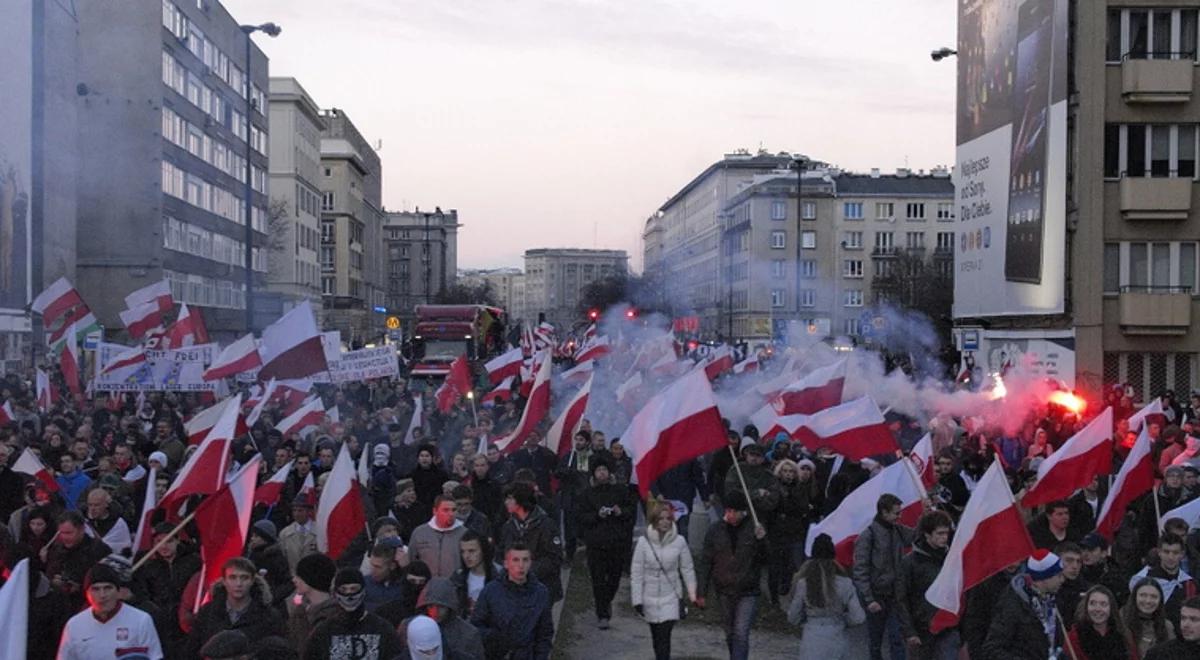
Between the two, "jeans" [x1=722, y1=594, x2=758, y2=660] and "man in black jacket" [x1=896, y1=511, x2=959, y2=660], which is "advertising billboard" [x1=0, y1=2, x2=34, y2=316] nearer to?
"jeans" [x1=722, y1=594, x2=758, y2=660]

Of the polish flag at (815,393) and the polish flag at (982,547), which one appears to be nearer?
the polish flag at (982,547)

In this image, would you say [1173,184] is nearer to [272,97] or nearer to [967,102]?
[967,102]

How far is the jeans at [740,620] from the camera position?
10.8 m

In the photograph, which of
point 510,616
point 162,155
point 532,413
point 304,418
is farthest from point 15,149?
point 510,616

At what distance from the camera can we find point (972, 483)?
50.8 ft

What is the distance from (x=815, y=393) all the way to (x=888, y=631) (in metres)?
6.71

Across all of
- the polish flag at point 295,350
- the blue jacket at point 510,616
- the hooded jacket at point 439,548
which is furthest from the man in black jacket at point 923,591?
the polish flag at point 295,350

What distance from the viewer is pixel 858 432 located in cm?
1403

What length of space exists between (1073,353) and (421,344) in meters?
18.4

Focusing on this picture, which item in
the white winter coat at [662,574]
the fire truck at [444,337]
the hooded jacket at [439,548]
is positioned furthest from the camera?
the fire truck at [444,337]

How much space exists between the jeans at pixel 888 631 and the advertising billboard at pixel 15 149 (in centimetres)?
2784

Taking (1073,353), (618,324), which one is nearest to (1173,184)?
(1073,353)

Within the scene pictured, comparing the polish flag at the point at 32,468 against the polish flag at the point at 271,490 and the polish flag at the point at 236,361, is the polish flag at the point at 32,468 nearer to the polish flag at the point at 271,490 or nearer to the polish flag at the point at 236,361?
the polish flag at the point at 271,490

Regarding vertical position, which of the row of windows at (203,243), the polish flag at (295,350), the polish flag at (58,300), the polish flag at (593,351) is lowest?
the polish flag at (593,351)
